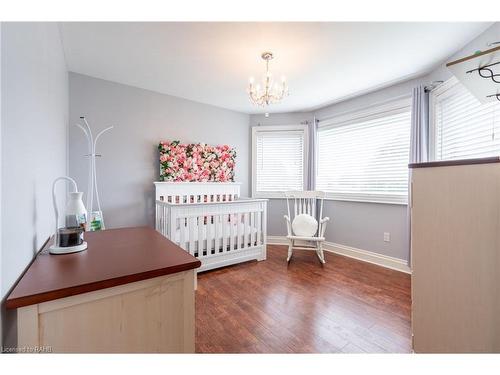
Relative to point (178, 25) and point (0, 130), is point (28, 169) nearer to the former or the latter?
point (0, 130)

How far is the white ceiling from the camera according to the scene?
173 cm

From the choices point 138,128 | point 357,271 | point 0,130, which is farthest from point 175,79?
point 357,271

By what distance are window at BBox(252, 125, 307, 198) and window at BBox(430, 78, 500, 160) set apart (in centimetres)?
182

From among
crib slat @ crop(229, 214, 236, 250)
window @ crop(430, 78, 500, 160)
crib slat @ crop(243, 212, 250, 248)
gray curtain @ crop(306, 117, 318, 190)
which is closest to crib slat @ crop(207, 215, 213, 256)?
crib slat @ crop(229, 214, 236, 250)

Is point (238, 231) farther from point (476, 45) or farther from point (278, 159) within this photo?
point (476, 45)

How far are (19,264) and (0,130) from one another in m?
0.45

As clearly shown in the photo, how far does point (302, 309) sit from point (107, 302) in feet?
5.21

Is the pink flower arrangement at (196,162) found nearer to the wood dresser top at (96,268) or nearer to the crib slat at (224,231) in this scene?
the crib slat at (224,231)

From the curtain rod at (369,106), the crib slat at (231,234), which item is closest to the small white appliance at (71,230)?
the crib slat at (231,234)

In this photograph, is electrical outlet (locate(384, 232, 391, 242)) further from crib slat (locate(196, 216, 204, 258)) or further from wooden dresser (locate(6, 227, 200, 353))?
wooden dresser (locate(6, 227, 200, 353))

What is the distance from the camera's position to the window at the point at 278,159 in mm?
3891

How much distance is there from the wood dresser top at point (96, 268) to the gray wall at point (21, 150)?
0.06 m

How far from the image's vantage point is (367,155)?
10.2 ft
